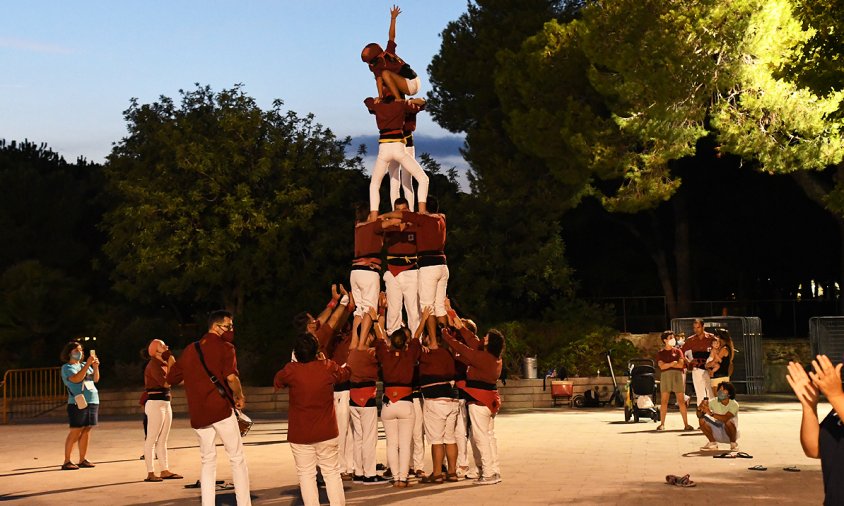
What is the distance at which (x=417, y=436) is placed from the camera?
14.3 m

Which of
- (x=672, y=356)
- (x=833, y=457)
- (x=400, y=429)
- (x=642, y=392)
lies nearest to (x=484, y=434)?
(x=400, y=429)

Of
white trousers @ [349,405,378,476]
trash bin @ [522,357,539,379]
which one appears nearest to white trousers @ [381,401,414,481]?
white trousers @ [349,405,378,476]

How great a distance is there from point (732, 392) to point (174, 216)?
23.7 meters

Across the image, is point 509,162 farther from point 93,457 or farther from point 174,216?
point 93,457

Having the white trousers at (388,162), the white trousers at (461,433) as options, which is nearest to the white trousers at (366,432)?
the white trousers at (461,433)

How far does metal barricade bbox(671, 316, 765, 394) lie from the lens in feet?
96.5

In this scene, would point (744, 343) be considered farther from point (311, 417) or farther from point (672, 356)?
point (311, 417)

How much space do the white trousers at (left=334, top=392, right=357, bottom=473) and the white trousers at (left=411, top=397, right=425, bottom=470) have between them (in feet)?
2.58

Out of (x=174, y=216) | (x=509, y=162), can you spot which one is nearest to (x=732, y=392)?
(x=509, y=162)

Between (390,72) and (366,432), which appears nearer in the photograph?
(366,432)

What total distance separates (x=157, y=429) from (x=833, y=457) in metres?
10.8

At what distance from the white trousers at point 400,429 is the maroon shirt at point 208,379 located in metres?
3.25

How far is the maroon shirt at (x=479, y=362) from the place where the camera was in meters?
13.5

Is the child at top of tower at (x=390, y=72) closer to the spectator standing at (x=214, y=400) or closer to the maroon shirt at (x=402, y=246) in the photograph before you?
the maroon shirt at (x=402, y=246)
